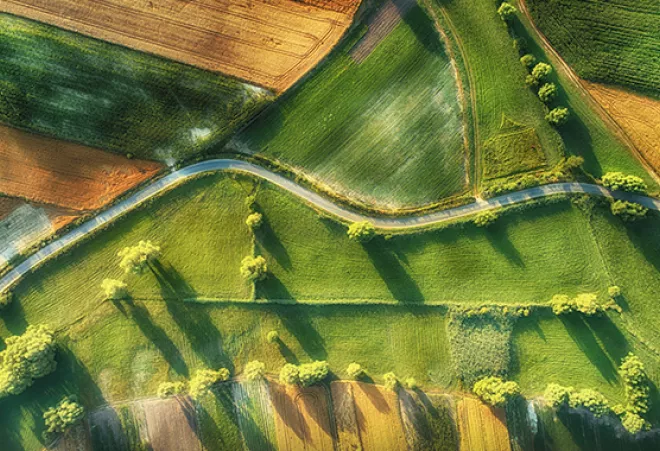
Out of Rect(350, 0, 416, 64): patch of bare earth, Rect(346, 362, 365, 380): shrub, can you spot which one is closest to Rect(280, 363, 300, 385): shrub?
Rect(346, 362, 365, 380): shrub

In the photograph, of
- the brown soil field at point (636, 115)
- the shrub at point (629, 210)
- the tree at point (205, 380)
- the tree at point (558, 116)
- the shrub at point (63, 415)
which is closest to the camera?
the shrub at point (629, 210)

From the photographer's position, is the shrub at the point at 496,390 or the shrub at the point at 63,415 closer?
the shrub at the point at 496,390

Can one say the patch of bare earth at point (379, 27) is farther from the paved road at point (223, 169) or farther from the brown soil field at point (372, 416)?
the brown soil field at point (372, 416)

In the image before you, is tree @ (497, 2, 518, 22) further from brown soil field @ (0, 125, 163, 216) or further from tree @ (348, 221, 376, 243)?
brown soil field @ (0, 125, 163, 216)

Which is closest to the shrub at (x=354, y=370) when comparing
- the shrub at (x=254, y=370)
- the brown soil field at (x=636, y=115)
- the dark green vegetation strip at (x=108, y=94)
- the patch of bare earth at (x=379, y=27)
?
the shrub at (x=254, y=370)

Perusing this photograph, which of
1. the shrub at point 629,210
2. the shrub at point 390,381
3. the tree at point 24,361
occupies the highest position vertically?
the shrub at point 629,210

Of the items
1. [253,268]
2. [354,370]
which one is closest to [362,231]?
[253,268]
